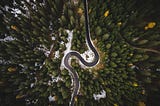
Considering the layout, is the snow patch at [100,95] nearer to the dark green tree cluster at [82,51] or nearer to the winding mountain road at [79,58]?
the dark green tree cluster at [82,51]

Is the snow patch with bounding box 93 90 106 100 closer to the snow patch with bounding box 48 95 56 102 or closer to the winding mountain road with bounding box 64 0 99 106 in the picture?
the winding mountain road with bounding box 64 0 99 106

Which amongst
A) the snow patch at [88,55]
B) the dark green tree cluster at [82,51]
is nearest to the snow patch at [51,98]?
the dark green tree cluster at [82,51]

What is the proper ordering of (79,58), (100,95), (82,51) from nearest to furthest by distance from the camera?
(100,95), (82,51), (79,58)

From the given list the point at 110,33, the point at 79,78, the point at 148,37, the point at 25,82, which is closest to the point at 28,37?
the point at 25,82

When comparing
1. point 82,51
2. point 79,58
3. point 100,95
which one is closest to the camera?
point 100,95

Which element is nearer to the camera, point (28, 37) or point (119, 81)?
point (119, 81)

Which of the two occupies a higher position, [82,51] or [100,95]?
[82,51]

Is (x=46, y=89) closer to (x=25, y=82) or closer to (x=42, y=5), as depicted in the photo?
(x=25, y=82)

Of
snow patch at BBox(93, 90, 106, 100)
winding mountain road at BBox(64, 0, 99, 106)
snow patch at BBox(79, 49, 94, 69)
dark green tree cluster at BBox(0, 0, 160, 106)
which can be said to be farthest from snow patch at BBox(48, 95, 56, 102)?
snow patch at BBox(79, 49, 94, 69)

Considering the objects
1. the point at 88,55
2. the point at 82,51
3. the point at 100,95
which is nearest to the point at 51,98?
the point at 100,95

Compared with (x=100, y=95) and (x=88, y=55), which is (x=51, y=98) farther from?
(x=88, y=55)
